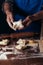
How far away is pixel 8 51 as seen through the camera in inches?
47.5

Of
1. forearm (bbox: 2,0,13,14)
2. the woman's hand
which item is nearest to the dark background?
forearm (bbox: 2,0,13,14)

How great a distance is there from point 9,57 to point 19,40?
288mm

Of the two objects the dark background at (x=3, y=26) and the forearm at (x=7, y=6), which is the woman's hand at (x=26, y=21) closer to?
the forearm at (x=7, y=6)

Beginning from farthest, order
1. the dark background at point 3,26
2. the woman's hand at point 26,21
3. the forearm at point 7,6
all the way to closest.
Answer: the dark background at point 3,26, the forearm at point 7,6, the woman's hand at point 26,21

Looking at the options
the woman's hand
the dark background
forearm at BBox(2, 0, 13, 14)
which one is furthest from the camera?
the dark background

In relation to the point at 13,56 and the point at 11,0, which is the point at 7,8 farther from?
the point at 13,56

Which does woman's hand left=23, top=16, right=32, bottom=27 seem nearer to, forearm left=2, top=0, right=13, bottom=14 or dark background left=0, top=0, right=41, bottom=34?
forearm left=2, top=0, right=13, bottom=14

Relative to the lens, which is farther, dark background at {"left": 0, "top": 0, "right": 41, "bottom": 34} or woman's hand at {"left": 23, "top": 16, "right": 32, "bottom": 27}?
dark background at {"left": 0, "top": 0, "right": 41, "bottom": 34}

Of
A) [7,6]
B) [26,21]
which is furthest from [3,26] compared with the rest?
[26,21]

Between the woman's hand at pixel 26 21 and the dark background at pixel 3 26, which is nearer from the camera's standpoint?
the woman's hand at pixel 26 21

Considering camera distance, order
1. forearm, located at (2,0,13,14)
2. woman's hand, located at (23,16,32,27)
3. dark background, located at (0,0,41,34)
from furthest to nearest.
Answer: dark background, located at (0,0,41,34) < forearm, located at (2,0,13,14) < woman's hand, located at (23,16,32,27)

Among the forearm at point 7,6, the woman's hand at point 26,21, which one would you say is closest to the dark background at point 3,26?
the forearm at point 7,6

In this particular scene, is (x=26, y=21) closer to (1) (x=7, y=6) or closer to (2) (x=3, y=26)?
(1) (x=7, y=6)

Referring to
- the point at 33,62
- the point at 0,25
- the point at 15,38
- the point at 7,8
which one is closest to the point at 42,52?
the point at 33,62
